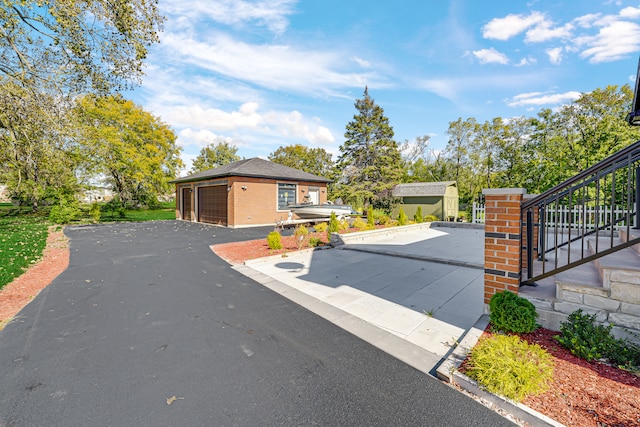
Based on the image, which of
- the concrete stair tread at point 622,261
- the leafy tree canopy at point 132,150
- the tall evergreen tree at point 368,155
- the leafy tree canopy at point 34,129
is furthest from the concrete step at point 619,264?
the leafy tree canopy at point 132,150

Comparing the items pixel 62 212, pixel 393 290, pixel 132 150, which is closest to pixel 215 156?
pixel 132 150

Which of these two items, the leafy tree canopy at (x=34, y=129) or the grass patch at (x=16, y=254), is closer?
the grass patch at (x=16, y=254)

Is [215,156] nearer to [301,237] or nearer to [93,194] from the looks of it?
[93,194]

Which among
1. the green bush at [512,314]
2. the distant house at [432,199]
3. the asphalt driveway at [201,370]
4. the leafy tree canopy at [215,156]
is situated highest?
the leafy tree canopy at [215,156]

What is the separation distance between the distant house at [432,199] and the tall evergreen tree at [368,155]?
262 cm

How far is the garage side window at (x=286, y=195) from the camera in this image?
55.5 feet

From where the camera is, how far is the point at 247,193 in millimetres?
15250

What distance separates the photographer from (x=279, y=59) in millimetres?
10055

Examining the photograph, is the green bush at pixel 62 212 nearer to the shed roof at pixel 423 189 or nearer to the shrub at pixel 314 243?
the shrub at pixel 314 243

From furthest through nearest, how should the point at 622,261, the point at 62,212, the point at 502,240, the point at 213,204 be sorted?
the point at 213,204
the point at 62,212
the point at 502,240
the point at 622,261

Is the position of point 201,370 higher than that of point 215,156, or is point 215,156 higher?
point 215,156

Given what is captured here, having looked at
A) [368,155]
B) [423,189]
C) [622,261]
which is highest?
[368,155]

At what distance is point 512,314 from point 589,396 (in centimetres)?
85

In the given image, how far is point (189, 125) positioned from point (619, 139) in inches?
1602
